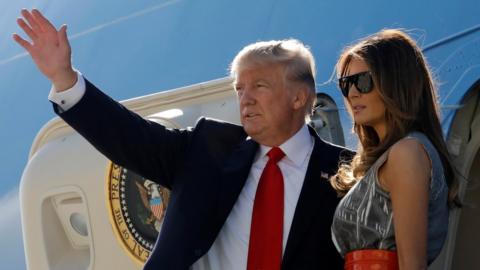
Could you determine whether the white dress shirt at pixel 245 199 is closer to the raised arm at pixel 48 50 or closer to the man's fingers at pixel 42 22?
the raised arm at pixel 48 50

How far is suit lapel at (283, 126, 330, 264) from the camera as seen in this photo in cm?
283

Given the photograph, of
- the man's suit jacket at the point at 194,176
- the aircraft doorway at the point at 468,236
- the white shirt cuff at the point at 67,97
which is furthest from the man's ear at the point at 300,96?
the aircraft doorway at the point at 468,236

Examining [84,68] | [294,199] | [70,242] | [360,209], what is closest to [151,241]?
[70,242]

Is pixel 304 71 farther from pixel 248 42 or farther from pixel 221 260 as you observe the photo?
pixel 248 42

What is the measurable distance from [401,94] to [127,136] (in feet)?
2.96

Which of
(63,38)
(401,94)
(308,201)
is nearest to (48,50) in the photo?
(63,38)

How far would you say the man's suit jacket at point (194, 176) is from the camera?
112 inches

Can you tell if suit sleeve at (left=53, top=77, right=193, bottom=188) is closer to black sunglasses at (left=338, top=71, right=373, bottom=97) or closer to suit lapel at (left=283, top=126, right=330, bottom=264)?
suit lapel at (left=283, top=126, right=330, bottom=264)

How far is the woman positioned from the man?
0.33 m

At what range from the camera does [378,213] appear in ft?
8.00

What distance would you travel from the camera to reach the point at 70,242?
13.2 ft

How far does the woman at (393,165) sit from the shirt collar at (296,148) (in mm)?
403

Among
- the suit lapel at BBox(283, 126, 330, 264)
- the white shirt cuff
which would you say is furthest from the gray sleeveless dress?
the white shirt cuff

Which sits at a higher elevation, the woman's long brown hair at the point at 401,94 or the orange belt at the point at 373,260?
the woman's long brown hair at the point at 401,94
